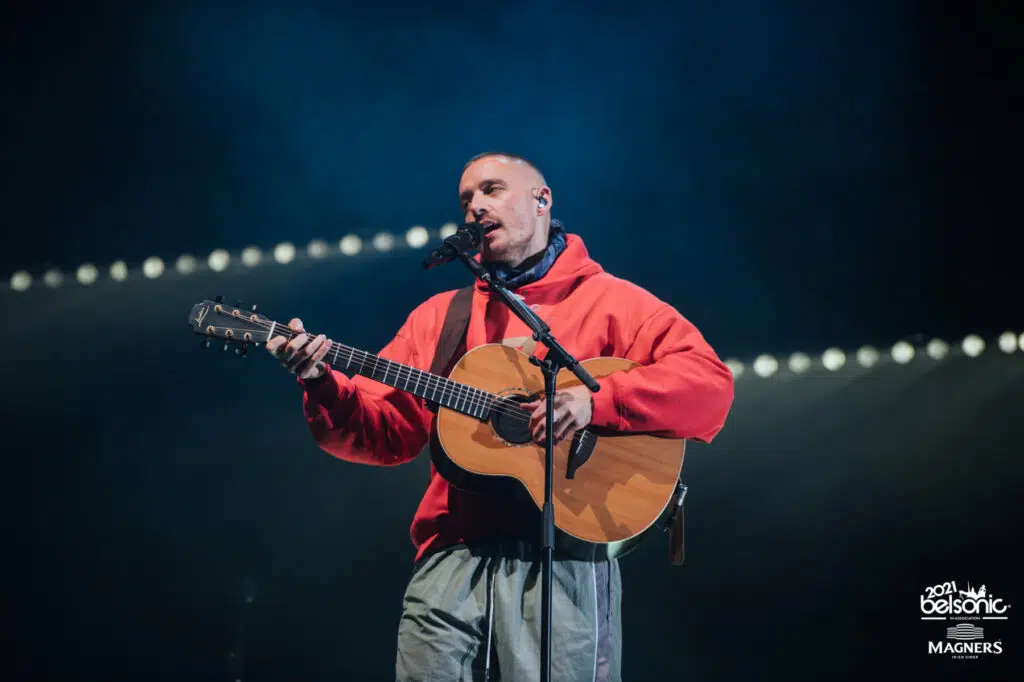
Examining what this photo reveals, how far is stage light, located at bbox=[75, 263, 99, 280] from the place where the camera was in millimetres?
6004

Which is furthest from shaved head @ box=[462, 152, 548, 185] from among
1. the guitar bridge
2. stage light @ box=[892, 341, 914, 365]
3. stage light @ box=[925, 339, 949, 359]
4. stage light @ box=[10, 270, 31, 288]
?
stage light @ box=[10, 270, 31, 288]

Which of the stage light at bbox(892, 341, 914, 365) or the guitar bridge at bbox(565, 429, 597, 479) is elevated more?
the stage light at bbox(892, 341, 914, 365)

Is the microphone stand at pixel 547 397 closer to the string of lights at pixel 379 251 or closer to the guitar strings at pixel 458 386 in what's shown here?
the guitar strings at pixel 458 386

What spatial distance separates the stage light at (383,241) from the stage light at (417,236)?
116mm

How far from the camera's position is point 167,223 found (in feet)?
19.6

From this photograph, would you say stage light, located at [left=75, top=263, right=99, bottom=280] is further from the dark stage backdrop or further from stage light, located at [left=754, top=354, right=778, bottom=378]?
stage light, located at [left=754, top=354, right=778, bottom=378]

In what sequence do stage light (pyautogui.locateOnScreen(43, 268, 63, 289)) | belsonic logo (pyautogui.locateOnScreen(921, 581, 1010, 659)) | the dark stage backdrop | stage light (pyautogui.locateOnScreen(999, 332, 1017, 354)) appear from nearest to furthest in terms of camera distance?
belsonic logo (pyautogui.locateOnScreen(921, 581, 1010, 659)), the dark stage backdrop, stage light (pyautogui.locateOnScreen(999, 332, 1017, 354)), stage light (pyautogui.locateOnScreen(43, 268, 63, 289))

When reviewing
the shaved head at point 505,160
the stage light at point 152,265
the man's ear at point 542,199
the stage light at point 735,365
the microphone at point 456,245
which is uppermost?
the stage light at point 152,265

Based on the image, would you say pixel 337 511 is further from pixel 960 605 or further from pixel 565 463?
pixel 960 605

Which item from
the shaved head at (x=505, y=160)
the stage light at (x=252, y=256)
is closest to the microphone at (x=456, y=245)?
the shaved head at (x=505, y=160)

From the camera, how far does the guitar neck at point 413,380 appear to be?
3.30m

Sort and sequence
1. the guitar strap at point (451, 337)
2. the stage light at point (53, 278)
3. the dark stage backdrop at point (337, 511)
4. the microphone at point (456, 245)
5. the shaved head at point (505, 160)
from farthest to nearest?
the stage light at point (53, 278) < the dark stage backdrop at point (337, 511) < the shaved head at point (505, 160) < the guitar strap at point (451, 337) < the microphone at point (456, 245)

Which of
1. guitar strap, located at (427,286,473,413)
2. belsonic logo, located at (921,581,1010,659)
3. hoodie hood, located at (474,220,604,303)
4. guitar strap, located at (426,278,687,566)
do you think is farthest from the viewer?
belsonic logo, located at (921,581,1010,659)

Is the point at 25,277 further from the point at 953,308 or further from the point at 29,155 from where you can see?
the point at 953,308
